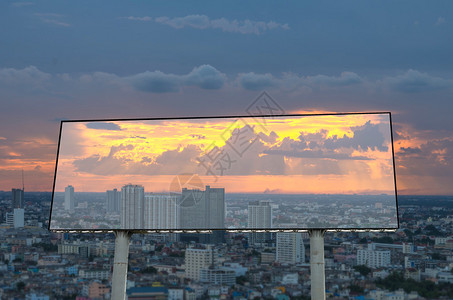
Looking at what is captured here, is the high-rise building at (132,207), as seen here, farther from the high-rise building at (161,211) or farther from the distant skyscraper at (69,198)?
the distant skyscraper at (69,198)

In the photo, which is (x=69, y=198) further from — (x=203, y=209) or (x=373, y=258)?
(x=373, y=258)

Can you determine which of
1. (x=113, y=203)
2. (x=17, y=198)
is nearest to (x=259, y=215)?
(x=113, y=203)

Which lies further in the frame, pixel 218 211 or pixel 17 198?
pixel 17 198

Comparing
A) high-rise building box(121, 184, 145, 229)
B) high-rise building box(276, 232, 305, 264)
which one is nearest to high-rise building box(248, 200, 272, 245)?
high-rise building box(121, 184, 145, 229)

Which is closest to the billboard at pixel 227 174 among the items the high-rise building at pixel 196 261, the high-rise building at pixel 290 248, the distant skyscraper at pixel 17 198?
the high-rise building at pixel 290 248

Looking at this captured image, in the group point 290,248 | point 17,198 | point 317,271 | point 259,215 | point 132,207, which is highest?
point 17,198
